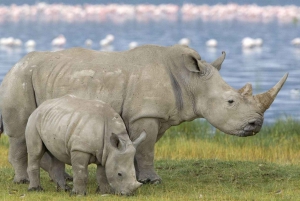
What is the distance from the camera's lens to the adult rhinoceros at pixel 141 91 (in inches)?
528

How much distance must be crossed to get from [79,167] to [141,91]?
156 centimetres

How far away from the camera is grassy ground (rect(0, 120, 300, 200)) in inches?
498

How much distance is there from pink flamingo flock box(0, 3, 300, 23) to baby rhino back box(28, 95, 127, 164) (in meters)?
72.8

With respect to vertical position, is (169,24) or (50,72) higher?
(50,72)

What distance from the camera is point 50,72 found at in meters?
13.8

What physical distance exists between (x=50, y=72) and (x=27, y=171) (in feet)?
4.55

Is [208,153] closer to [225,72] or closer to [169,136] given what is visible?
[169,136]

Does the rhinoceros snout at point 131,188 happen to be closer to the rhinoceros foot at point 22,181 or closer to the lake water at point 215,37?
the rhinoceros foot at point 22,181

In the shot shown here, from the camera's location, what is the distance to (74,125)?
12.4m

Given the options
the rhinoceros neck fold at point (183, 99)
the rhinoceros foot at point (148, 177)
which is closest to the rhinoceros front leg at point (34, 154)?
the rhinoceros foot at point (148, 177)

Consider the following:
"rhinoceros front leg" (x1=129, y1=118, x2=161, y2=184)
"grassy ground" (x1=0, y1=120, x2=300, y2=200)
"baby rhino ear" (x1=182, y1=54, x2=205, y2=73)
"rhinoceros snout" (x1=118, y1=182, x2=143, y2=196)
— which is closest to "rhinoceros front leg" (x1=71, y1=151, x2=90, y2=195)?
"grassy ground" (x1=0, y1=120, x2=300, y2=200)

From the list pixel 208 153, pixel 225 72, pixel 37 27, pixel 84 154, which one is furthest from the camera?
pixel 37 27

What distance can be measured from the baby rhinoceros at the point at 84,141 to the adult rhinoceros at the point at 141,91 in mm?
751

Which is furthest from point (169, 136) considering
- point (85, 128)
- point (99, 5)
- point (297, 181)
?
point (99, 5)
